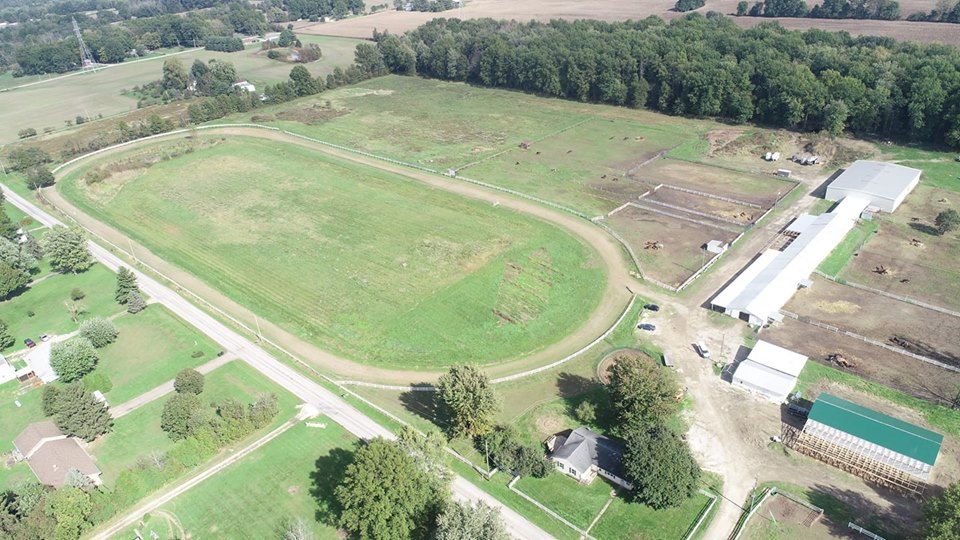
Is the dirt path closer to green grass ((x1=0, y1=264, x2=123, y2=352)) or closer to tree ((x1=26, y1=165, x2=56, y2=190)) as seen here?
tree ((x1=26, y1=165, x2=56, y2=190))

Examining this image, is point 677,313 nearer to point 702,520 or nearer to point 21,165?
point 702,520

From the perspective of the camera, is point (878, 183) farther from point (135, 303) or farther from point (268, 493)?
point (135, 303)

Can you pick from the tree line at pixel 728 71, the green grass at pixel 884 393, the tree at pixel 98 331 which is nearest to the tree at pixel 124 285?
the tree at pixel 98 331

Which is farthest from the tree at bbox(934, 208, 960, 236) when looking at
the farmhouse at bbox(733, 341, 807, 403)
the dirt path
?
the dirt path

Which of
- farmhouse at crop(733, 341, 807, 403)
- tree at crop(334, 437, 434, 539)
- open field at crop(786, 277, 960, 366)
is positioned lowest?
open field at crop(786, 277, 960, 366)

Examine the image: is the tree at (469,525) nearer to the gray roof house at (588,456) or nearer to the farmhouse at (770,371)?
the gray roof house at (588,456)

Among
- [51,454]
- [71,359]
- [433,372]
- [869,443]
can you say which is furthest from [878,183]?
[71,359]
